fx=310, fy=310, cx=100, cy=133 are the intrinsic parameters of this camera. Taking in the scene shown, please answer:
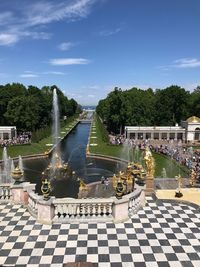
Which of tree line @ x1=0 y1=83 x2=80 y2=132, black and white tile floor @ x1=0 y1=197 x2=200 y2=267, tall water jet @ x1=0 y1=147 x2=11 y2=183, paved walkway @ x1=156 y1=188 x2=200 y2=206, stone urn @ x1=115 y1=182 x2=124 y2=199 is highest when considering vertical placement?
tree line @ x1=0 y1=83 x2=80 y2=132

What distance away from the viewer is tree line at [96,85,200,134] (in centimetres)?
8162

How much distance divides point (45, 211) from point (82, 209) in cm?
203

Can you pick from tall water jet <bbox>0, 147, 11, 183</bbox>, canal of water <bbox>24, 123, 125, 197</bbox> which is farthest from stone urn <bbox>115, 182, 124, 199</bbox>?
tall water jet <bbox>0, 147, 11, 183</bbox>

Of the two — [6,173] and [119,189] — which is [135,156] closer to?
[6,173]

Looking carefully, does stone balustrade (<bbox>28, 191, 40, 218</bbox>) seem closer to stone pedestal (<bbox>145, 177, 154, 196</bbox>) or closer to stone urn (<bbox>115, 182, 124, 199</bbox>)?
stone urn (<bbox>115, 182, 124, 199</bbox>)

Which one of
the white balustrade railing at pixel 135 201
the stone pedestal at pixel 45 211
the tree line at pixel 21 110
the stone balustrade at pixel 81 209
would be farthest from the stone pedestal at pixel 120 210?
the tree line at pixel 21 110

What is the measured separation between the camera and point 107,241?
1505 cm

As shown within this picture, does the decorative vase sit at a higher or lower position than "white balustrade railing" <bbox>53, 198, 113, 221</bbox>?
higher

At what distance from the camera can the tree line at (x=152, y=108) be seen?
8162 centimetres

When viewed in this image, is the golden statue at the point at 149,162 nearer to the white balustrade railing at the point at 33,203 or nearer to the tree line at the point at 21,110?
the white balustrade railing at the point at 33,203

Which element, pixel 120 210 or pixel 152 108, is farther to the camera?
pixel 152 108

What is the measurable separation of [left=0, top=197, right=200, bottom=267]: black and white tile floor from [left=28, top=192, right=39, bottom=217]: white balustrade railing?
0.36 metres

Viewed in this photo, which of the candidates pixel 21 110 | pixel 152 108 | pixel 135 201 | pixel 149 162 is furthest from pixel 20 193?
pixel 152 108

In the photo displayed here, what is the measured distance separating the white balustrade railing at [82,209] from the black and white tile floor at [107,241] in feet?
1.71
